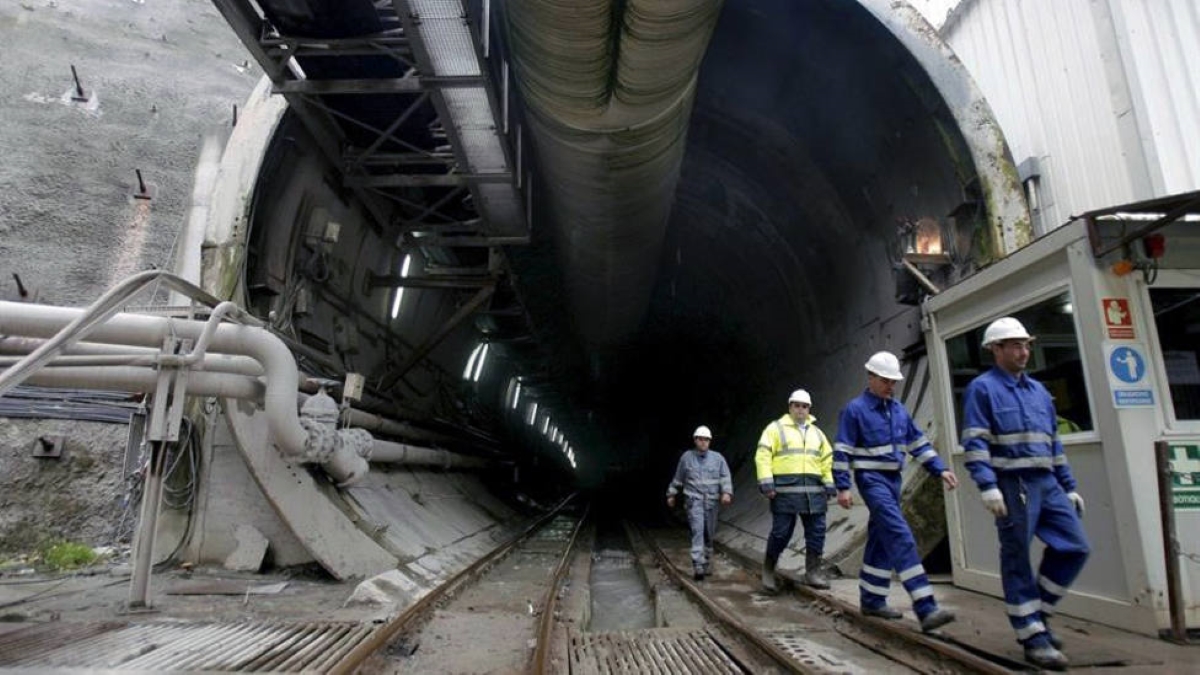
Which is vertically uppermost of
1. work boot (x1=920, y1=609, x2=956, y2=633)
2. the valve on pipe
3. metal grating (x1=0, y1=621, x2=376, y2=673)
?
the valve on pipe

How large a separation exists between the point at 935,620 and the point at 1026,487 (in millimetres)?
871

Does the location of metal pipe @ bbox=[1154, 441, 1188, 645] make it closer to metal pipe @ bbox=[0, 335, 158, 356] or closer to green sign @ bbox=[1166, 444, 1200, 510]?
green sign @ bbox=[1166, 444, 1200, 510]

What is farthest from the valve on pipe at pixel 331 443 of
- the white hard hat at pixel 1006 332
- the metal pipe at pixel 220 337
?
the white hard hat at pixel 1006 332

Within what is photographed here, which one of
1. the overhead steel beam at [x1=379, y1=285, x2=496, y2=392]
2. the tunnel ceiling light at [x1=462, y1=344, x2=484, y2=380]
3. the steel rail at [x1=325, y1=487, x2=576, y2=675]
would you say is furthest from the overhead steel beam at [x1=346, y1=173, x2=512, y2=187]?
the tunnel ceiling light at [x1=462, y1=344, x2=484, y2=380]

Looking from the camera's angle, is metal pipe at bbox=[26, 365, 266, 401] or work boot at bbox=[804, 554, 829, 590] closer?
metal pipe at bbox=[26, 365, 266, 401]

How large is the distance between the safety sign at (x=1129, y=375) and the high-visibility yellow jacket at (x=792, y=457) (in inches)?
81.9

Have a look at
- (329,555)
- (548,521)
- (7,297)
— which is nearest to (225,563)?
(329,555)

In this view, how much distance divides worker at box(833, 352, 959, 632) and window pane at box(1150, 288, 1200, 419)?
135cm

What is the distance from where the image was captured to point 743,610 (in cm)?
507

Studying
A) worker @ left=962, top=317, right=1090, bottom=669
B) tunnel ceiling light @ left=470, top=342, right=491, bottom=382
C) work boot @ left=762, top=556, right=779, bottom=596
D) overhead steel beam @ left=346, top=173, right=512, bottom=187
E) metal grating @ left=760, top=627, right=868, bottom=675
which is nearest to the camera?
worker @ left=962, top=317, right=1090, bottom=669

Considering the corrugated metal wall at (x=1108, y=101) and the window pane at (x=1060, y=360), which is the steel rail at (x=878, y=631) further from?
the corrugated metal wall at (x=1108, y=101)

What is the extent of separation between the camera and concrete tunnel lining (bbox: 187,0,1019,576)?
21.5 feet

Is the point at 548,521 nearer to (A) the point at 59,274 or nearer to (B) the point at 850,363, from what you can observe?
(B) the point at 850,363

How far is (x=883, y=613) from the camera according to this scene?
13.5 feet
